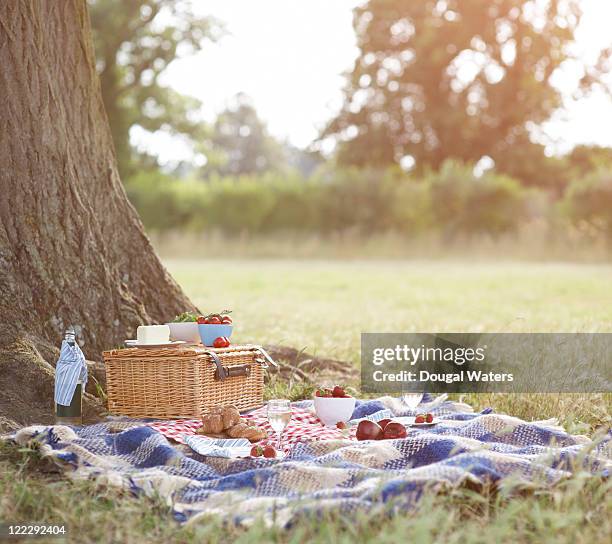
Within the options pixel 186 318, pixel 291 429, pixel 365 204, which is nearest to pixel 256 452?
pixel 291 429

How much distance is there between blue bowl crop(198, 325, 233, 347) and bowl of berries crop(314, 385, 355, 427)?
64cm

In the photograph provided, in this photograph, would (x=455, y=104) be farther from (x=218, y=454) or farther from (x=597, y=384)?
(x=218, y=454)

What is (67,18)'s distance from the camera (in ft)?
17.1

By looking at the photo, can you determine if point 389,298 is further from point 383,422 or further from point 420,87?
point 420,87

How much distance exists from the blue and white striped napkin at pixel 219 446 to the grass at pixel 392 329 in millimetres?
602

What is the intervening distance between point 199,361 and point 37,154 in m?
1.45

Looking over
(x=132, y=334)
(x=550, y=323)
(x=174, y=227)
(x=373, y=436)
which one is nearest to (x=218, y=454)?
(x=373, y=436)

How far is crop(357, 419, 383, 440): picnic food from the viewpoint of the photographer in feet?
13.0

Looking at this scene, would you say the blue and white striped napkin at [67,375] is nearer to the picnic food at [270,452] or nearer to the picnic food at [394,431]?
the picnic food at [270,452]

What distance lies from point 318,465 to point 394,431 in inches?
25.1

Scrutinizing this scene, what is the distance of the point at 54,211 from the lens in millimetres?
4879

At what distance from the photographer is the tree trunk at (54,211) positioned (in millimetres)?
4672

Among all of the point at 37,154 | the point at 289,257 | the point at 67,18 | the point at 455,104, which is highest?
the point at 455,104

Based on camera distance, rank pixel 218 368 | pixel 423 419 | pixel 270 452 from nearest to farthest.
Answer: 1. pixel 270 452
2. pixel 423 419
3. pixel 218 368
